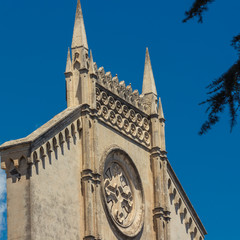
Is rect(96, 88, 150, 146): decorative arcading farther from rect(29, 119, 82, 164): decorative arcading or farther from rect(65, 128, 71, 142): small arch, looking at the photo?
rect(65, 128, 71, 142): small arch

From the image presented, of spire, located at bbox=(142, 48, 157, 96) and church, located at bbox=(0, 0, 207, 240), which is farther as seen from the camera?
spire, located at bbox=(142, 48, 157, 96)

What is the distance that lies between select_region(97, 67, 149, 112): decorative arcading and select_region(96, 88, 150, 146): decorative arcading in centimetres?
41

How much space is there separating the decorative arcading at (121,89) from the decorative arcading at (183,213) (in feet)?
14.3

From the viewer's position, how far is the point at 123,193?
36062 millimetres

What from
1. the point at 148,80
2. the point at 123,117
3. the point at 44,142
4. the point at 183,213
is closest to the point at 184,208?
the point at 183,213

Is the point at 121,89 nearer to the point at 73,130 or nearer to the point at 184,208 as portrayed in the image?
the point at 73,130

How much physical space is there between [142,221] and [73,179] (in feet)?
19.3

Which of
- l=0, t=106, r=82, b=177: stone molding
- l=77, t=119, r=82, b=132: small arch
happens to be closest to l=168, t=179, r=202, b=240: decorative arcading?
l=77, t=119, r=82, b=132: small arch

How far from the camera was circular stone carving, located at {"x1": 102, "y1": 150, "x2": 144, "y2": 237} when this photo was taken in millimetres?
34812

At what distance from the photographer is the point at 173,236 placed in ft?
127

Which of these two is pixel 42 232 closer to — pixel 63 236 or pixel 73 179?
pixel 63 236

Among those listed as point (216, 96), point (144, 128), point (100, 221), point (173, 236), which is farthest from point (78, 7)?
point (216, 96)

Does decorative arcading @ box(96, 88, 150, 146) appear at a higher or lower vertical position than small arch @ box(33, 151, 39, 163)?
higher

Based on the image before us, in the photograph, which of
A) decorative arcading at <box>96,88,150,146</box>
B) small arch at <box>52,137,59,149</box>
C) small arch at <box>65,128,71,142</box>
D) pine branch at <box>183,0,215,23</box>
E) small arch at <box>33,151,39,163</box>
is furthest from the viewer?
decorative arcading at <box>96,88,150,146</box>
